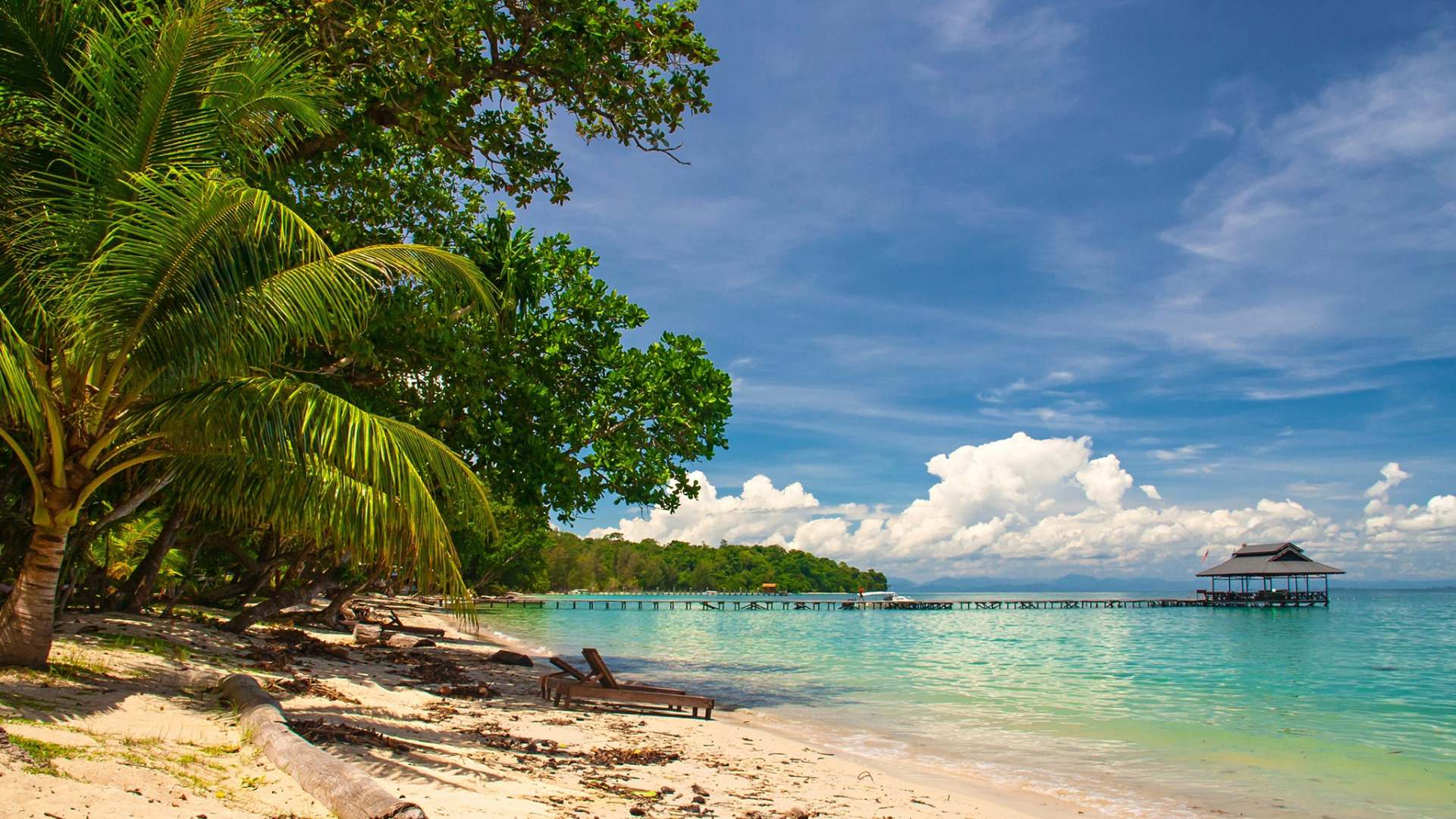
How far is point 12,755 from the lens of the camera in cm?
418

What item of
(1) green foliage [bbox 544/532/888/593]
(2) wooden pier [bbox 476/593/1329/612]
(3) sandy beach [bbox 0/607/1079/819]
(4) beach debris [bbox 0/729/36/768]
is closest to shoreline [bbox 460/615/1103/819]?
(3) sandy beach [bbox 0/607/1079/819]

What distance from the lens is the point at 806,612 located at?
84.0 metres

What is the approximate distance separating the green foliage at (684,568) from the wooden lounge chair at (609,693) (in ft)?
345

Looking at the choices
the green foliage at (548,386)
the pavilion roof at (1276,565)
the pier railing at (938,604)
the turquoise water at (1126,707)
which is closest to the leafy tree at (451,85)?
the green foliage at (548,386)

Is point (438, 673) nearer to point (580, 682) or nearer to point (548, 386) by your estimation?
point (580, 682)

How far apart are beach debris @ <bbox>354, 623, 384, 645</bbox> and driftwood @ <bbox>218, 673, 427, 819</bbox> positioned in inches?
561

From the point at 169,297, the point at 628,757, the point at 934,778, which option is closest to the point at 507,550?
the point at 934,778

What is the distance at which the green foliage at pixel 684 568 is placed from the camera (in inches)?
5032

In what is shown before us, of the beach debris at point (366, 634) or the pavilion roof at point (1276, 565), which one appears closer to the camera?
the beach debris at point (366, 634)

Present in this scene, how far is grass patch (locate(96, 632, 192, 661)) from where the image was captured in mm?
9188

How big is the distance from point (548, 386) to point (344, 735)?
6880 mm

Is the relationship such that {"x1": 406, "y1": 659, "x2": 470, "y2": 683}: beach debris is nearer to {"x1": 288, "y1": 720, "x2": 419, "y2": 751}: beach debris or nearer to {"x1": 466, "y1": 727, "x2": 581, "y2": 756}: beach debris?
{"x1": 466, "y1": 727, "x2": 581, "y2": 756}: beach debris

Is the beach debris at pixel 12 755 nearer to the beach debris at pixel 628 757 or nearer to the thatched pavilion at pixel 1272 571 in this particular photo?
the beach debris at pixel 628 757

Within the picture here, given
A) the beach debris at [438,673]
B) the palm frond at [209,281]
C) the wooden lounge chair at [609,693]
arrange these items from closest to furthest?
the palm frond at [209,281]
the wooden lounge chair at [609,693]
the beach debris at [438,673]
